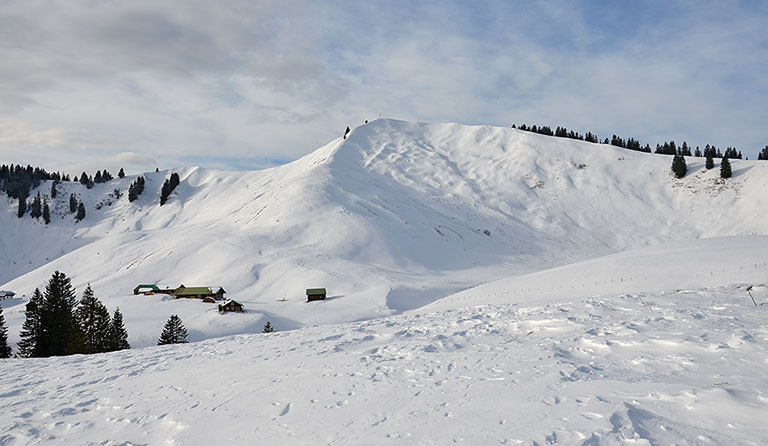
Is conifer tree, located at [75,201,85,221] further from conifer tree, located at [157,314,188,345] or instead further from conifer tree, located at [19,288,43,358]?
conifer tree, located at [157,314,188,345]

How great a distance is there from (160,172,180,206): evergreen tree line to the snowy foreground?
435 ft

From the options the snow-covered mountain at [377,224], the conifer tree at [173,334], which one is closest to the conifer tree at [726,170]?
the snow-covered mountain at [377,224]

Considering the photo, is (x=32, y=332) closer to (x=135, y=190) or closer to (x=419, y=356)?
(x=419, y=356)

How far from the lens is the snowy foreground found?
246 inches

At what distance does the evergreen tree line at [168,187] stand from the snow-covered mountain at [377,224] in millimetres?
2476

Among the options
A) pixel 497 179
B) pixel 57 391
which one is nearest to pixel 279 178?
pixel 497 179

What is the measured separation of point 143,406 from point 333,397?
14.0ft

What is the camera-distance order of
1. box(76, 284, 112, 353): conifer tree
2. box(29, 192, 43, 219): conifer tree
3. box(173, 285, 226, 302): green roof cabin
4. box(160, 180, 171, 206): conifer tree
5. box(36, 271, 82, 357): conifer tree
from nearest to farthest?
box(76, 284, 112, 353): conifer tree
box(36, 271, 82, 357): conifer tree
box(173, 285, 226, 302): green roof cabin
box(160, 180, 171, 206): conifer tree
box(29, 192, 43, 219): conifer tree

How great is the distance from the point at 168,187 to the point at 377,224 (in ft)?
301

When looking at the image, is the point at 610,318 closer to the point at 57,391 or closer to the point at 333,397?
the point at 333,397

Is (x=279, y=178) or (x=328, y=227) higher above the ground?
(x=279, y=178)

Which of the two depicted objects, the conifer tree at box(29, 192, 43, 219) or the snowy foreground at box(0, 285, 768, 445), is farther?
the conifer tree at box(29, 192, 43, 219)

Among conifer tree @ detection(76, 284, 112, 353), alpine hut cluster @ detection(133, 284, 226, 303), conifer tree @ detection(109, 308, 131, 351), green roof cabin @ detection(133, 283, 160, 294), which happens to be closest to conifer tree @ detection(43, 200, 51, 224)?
green roof cabin @ detection(133, 283, 160, 294)

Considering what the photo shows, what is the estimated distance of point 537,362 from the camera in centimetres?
920
